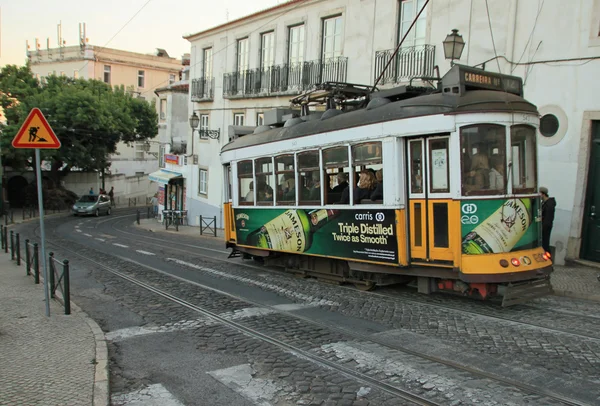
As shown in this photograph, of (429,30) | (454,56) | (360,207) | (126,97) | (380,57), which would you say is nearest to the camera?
(360,207)

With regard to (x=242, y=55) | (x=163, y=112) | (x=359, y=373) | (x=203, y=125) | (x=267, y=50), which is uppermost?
(x=163, y=112)

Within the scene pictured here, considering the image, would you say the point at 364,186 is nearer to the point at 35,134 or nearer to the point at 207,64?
the point at 35,134

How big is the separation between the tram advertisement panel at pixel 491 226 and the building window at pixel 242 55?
18916mm

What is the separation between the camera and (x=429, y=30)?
15352 millimetres

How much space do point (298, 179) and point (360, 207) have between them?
73.7 inches

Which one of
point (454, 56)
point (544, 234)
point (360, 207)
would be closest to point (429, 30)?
point (454, 56)

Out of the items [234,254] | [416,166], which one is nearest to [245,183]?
[234,254]

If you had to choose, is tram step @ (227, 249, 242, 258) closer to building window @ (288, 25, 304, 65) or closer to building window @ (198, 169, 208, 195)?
building window @ (288, 25, 304, 65)

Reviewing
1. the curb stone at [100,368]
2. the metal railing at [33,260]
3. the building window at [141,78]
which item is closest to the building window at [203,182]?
the metal railing at [33,260]

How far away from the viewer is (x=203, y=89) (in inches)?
1100

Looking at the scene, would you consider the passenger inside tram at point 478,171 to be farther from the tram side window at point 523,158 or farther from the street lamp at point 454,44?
the street lamp at point 454,44

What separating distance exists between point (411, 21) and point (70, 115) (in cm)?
2958

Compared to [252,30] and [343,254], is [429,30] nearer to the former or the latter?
[343,254]

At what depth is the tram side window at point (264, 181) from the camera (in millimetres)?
11164
